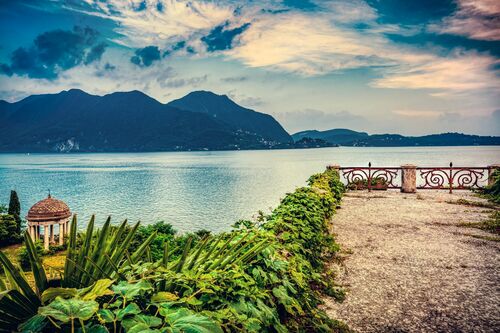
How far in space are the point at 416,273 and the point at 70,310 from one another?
241 inches

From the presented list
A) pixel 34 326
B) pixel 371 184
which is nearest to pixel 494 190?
pixel 371 184

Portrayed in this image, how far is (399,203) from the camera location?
13.3 meters

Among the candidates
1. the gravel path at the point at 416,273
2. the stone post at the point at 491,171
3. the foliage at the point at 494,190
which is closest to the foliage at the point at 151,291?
the gravel path at the point at 416,273

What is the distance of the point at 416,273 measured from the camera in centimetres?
591

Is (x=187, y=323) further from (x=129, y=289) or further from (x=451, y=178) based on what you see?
(x=451, y=178)

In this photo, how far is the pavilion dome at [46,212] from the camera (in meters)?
19.8

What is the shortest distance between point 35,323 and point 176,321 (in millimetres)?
513

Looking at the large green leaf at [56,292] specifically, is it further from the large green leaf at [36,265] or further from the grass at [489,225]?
the grass at [489,225]

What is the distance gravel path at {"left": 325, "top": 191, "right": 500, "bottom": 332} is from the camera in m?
4.29

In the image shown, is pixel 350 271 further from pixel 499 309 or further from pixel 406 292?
pixel 499 309

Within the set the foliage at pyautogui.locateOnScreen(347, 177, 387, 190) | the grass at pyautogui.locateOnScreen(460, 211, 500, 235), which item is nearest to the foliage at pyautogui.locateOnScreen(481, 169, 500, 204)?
the grass at pyautogui.locateOnScreen(460, 211, 500, 235)

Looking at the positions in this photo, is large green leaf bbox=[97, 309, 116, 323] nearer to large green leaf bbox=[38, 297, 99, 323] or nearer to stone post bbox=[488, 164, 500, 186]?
large green leaf bbox=[38, 297, 99, 323]

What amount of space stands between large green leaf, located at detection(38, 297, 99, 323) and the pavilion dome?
2211cm

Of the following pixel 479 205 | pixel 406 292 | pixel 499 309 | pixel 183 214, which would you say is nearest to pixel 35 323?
pixel 406 292
